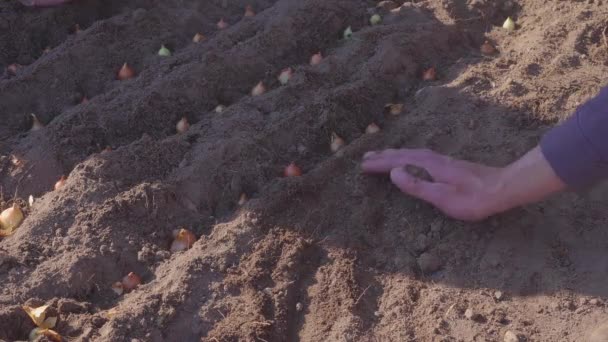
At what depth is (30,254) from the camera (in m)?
2.40

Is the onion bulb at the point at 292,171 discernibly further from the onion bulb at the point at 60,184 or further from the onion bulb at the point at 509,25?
the onion bulb at the point at 509,25

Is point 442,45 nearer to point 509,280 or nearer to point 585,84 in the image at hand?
point 585,84

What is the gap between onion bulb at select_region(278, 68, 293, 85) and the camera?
3.20 meters

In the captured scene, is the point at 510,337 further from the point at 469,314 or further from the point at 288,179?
the point at 288,179

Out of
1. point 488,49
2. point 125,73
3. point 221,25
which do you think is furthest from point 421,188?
point 221,25

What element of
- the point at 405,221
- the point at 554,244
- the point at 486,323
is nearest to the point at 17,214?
the point at 405,221

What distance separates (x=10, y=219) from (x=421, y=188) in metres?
1.59

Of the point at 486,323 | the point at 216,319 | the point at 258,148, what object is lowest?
the point at 486,323

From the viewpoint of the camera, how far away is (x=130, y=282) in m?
2.32

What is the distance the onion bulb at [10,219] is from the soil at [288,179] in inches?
2.5

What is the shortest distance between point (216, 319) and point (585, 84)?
188 cm

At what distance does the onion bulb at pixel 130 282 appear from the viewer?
2.32 m

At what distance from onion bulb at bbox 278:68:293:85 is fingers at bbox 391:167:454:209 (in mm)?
923

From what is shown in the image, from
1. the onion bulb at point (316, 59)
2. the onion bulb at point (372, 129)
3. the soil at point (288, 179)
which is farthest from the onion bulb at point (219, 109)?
the onion bulb at point (372, 129)
